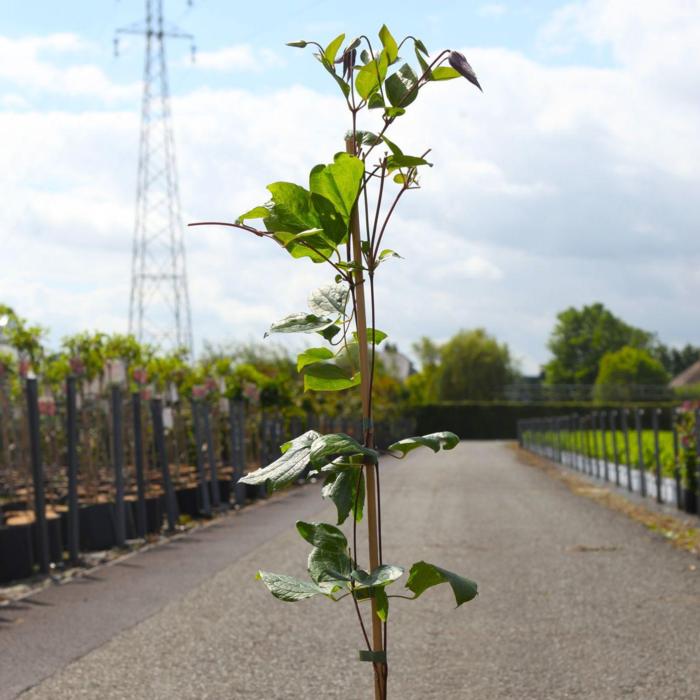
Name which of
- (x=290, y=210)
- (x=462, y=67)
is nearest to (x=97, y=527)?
A: (x=290, y=210)

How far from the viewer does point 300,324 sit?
2.31 m

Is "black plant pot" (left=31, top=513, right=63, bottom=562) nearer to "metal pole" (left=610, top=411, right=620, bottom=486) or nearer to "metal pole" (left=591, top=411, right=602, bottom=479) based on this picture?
"metal pole" (left=610, top=411, right=620, bottom=486)

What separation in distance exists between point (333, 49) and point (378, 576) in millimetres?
1012

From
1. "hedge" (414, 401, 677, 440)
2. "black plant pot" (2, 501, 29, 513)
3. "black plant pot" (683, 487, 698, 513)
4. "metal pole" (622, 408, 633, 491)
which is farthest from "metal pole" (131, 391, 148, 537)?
"hedge" (414, 401, 677, 440)

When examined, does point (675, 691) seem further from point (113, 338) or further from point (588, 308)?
point (588, 308)

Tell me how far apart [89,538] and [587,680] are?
694 cm

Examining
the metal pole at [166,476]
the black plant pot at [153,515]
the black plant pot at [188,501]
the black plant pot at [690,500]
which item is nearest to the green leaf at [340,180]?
the black plant pot at [153,515]

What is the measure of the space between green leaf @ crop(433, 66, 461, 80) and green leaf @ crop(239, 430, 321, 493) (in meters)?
0.74

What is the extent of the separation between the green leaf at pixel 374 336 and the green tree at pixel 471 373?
94.7 meters

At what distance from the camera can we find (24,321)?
52.4 ft

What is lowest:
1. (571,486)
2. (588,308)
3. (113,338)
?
(571,486)

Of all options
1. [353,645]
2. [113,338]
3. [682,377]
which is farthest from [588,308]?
[353,645]

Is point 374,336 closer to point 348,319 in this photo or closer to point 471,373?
point 348,319

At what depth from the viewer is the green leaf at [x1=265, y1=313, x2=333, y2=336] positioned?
90.4 inches
